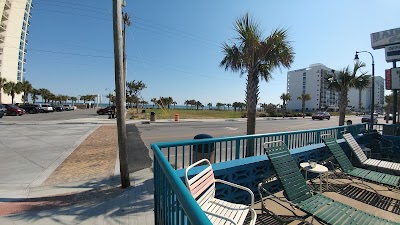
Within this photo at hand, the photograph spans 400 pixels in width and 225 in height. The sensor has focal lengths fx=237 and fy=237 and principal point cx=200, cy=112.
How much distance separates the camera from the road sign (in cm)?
1254

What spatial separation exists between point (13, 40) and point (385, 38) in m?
94.5

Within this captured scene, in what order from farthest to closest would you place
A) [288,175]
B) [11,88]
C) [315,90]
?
1. [315,90]
2. [11,88]
3. [288,175]

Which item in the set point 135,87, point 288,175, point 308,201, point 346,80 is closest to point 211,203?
point 308,201

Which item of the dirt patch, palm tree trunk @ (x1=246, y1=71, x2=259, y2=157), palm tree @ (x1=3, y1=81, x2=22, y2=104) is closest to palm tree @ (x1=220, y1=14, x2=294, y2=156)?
palm tree trunk @ (x1=246, y1=71, x2=259, y2=157)

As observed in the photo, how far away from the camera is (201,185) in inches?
108

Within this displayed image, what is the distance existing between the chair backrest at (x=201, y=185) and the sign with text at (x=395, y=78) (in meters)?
13.0

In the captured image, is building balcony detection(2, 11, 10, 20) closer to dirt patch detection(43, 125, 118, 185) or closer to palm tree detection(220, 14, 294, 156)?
dirt patch detection(43, 125, 118, 185)

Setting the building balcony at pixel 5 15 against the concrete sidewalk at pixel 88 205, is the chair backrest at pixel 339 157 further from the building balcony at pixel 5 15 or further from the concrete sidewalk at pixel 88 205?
the building balcony at pixel 5 15

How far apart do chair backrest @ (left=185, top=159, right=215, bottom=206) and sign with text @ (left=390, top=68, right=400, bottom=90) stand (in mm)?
12998

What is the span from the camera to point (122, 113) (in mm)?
5789

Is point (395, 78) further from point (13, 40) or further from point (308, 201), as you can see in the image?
point (13, 40)

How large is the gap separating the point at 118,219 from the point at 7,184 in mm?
3983

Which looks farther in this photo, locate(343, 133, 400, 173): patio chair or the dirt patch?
the dirt patch

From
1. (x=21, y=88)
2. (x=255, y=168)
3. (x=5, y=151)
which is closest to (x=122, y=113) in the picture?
(x=255, y=168)
